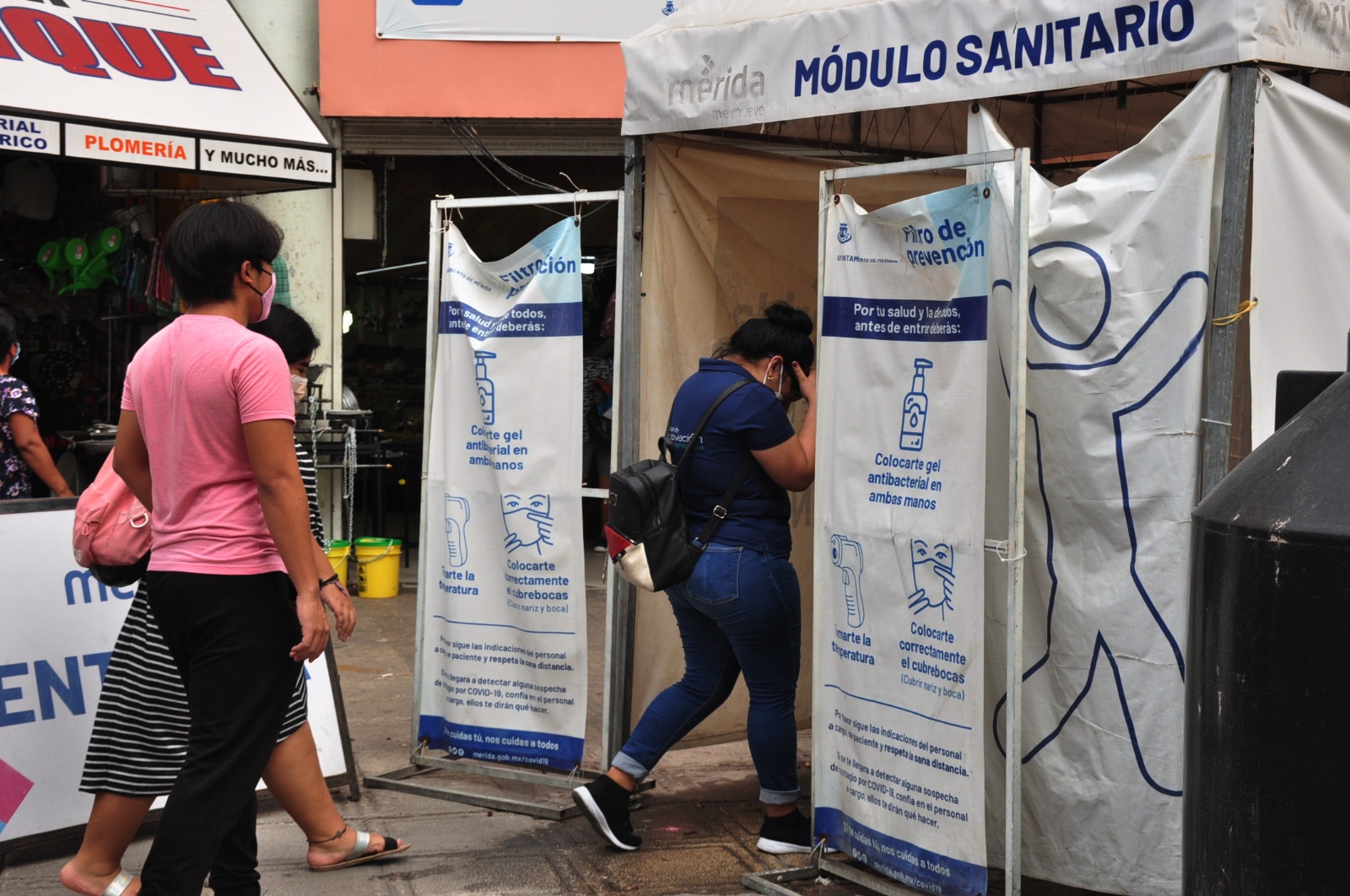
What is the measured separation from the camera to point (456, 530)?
5.09 m

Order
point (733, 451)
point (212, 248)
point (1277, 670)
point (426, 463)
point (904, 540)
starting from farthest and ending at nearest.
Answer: point (426, 463) → point (733, 451) → point (904, 540) → point (212, 248) → point (1277, 670)

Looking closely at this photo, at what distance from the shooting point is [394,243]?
36.7 feet

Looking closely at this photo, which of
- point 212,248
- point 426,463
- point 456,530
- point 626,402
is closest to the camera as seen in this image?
point 212,248

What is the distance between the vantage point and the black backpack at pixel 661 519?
411 centimetres

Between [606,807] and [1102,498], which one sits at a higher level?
[1102,498]

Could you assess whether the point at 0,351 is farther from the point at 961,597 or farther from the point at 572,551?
the point at 961,597

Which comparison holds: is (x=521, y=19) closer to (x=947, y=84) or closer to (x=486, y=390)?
(x=486, y=390)

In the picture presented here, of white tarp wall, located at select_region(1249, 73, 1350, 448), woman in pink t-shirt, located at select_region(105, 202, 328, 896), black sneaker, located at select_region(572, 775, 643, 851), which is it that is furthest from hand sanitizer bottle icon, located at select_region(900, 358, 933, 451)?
woman in pink t-shirt, located at select_region(105, 202, 328, 896)

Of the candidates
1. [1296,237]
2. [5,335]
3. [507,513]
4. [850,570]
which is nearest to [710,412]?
[850,570]

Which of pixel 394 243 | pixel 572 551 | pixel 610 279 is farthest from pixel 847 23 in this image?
pixel 394 243

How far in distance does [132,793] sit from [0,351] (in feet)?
8.17

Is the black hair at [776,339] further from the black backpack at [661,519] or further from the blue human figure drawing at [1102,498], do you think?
the blue human figure drawing at [1102,498]

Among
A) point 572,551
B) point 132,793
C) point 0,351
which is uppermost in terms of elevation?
point 0,351

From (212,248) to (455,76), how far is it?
6616 mm
